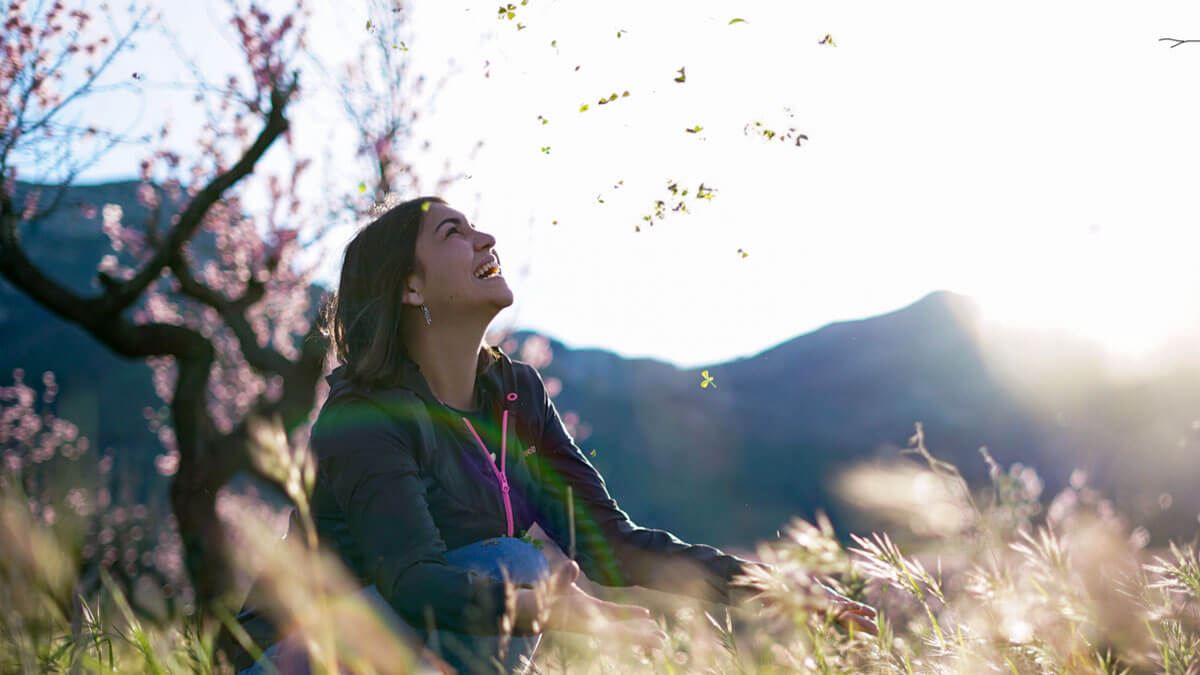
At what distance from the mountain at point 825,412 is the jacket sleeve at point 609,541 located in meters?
11.2

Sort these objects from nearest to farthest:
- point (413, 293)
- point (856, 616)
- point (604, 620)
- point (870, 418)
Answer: point (604, 620)
point (856, 616)
point (413, 293)
point (870, 418)

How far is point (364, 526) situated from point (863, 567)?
4.36 feet

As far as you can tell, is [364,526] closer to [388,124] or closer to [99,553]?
[388,124]

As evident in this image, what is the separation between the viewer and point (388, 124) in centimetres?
941

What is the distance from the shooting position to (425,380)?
279cm

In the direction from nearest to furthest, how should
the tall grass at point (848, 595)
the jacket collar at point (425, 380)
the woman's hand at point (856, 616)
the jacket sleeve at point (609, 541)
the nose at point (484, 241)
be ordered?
the tall grass at point (848, 595), the woman's hand at point (856, 616), the jacket sleeve at point (609, 541), the jacket collar at point (425, 380), the nose at point (484, 241)

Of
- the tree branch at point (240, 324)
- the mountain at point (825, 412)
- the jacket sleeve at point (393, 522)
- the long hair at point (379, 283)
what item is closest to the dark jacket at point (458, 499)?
the jacket sleeve at point (393, 522)

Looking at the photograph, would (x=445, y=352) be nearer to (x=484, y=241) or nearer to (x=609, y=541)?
(x=484, y=241)

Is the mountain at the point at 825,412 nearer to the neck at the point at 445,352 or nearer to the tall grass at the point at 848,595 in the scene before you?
the neck at the point at 445,352

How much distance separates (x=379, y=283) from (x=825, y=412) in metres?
20.1

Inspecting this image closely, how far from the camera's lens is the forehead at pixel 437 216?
115 inches

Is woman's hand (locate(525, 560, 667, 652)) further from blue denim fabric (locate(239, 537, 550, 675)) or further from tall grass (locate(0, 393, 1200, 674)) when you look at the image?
blue denim fabric (locate(239, 537, 550, 675))

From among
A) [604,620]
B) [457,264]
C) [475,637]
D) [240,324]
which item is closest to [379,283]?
[457,264]

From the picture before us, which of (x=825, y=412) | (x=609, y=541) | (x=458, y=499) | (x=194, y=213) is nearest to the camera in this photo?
(x=458, y=499)
